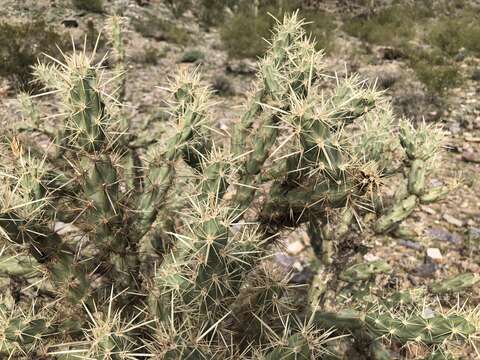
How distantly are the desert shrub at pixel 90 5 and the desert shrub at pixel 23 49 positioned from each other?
362 centimetres

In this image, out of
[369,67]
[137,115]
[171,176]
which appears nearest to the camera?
[171,176]

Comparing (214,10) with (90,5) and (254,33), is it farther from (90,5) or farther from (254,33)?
(254,33)

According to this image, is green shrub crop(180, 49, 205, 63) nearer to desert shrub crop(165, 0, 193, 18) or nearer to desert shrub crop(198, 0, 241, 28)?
desert shrub crop(198, 0, 241, 28)

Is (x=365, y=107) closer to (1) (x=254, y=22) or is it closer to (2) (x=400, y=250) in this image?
(2) (x=400, y=250)

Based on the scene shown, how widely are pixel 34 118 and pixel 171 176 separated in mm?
2263

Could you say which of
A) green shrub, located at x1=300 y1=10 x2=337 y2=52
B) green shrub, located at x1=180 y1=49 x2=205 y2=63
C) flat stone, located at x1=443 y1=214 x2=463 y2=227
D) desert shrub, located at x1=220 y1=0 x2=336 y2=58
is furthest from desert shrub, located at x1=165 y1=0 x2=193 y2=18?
flat stone, located at x1=443 y1=214 x2=463 y2=227

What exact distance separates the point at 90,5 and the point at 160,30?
222 centimetres

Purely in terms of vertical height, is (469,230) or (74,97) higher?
(74,97)

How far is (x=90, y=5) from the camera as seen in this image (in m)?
12.3

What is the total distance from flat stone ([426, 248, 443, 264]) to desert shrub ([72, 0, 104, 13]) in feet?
37.1

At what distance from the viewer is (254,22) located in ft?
36.8

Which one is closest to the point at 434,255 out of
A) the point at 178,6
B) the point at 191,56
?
the point at 191,56

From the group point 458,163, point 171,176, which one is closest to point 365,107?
point 171,176

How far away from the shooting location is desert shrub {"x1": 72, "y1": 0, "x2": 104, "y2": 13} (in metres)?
12.3
